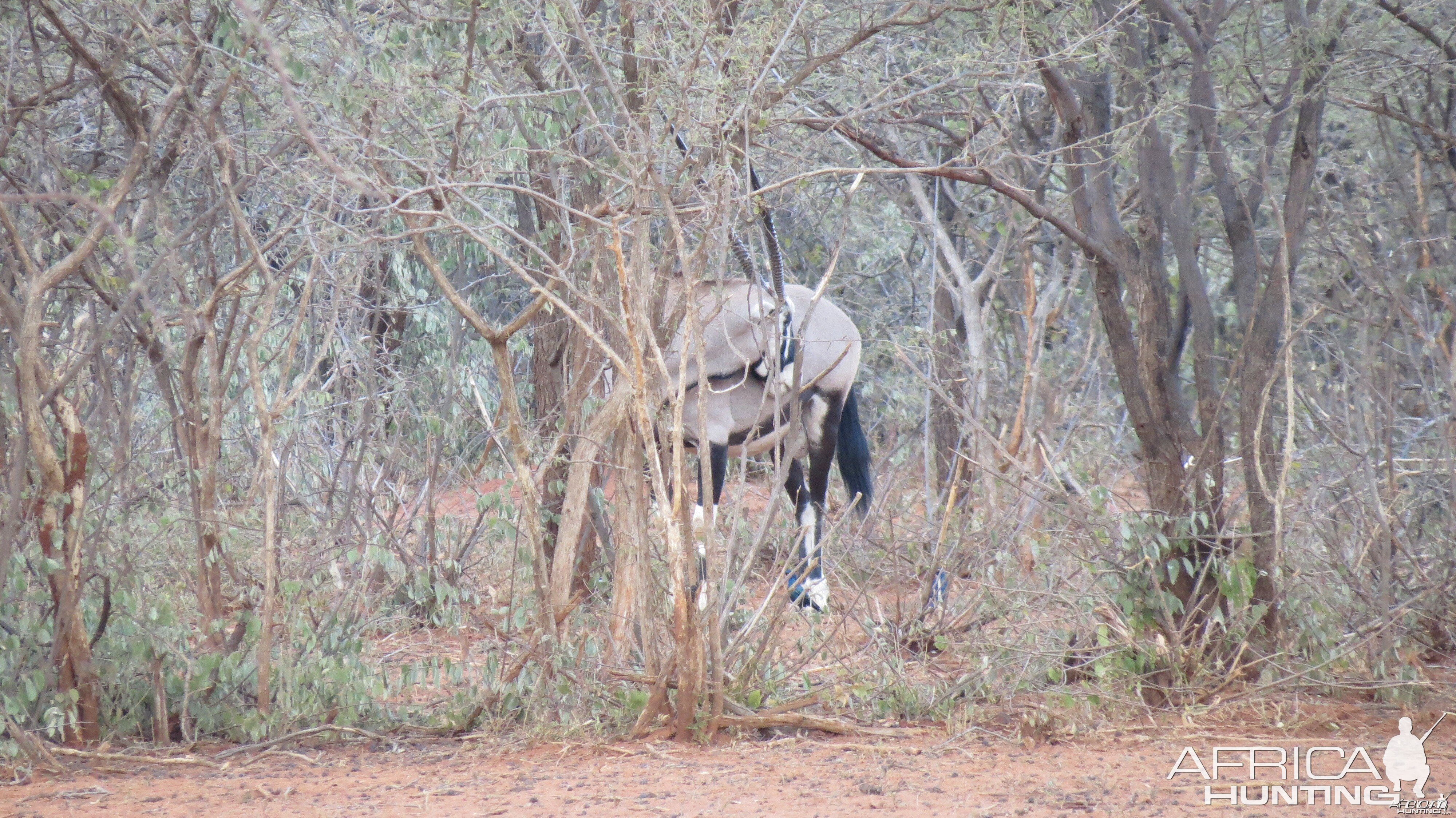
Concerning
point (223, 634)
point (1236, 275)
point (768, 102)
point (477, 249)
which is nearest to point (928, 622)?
point (1236, 275)

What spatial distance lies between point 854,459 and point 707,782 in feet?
9.93

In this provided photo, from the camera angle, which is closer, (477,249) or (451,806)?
(451,806)

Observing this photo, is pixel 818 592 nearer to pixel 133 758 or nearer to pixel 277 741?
pixel 277 741

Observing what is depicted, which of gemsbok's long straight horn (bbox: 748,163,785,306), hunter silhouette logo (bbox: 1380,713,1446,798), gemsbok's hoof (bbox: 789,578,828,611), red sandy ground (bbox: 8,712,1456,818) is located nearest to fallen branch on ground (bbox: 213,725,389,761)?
red sandy ground (bbox: 8,712,1456,818)

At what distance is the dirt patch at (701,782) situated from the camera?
10.8ft

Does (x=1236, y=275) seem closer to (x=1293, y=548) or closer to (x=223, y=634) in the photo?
(x=1293, y=548)

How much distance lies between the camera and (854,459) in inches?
251

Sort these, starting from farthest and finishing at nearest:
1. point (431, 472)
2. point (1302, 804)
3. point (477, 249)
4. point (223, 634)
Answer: point (477, 249)
point (431, 472)
point (223, 634)
point (1302, 804)

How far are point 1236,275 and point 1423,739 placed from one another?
5.08 feet

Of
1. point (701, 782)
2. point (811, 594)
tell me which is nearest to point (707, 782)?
point (701, 782)

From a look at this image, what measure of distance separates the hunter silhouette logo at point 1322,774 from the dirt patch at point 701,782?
4 centimetres

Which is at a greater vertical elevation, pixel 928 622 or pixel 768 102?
pixel 768 102

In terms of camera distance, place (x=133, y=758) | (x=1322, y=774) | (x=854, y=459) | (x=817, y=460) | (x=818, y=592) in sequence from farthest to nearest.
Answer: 1. (x=854, y=459)
2. (x=817, y=460)
3. (x=818, y=592)
4. (x=133, y=758)
5. (x=1322, y=774)

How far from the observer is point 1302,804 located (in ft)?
10.7
